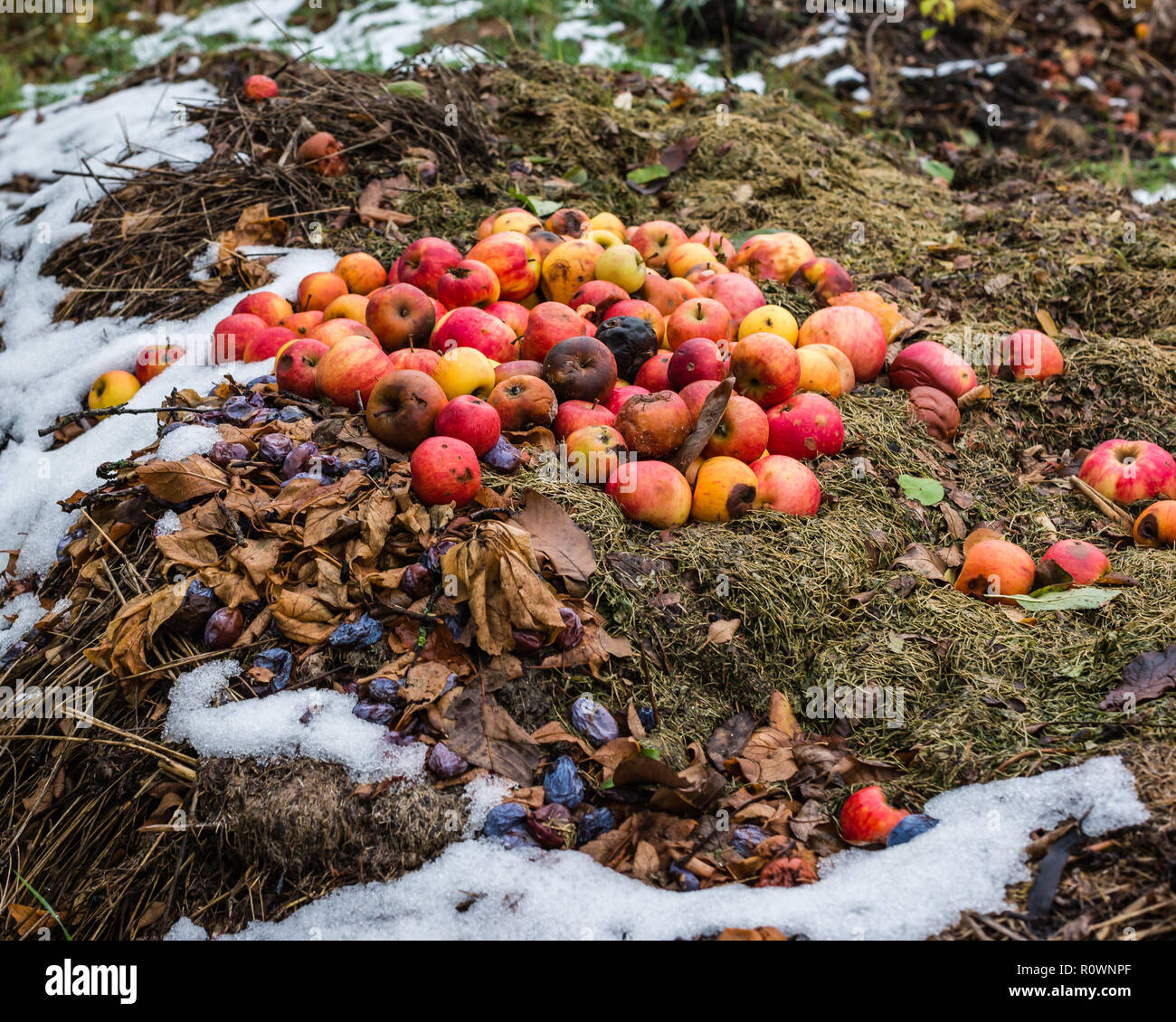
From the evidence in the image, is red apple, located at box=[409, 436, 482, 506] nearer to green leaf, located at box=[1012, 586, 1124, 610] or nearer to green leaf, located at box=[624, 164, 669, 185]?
green leaf, located at box=[1012, 586, 1124, 610]

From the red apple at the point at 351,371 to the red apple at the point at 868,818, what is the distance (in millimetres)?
2217

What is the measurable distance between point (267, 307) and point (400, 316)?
856 mm

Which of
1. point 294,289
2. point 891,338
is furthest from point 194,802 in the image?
point 891,338

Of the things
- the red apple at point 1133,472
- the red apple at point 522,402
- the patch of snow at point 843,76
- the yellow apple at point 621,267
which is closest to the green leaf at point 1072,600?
the red apple at point 1133,472

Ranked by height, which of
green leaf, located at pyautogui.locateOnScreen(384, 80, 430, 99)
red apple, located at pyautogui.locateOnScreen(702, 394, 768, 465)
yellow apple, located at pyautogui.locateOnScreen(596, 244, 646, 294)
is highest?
green leaf, located at pyautogui.locateOnScreen(384, 80, 430, 99)

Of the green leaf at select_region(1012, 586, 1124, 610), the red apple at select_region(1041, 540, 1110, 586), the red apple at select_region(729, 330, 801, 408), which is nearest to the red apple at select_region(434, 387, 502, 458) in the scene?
the red apple at select_region(729, 330, 801, 408)

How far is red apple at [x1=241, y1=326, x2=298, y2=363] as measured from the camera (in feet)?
12.6

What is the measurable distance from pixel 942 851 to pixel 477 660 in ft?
4.61

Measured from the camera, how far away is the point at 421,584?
275 centimetres

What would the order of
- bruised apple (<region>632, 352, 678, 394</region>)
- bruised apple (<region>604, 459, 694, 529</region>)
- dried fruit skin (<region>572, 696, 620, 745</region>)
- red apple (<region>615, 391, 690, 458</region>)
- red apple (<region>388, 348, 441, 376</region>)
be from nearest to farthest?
dried fruit skin (<region>572, 696, 620, 745</region>)
bruised apple (<region>604, 459, 694, 529</region>)
red apple (<region>615, 391, 690, 458</region>)
red apple (<region>388, 348, 441, 376</region>)
bruised apple (<region>632, 352, 678, 394</region>)

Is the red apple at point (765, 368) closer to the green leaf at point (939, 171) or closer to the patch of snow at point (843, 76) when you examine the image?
the green leaf at point (939, 171)

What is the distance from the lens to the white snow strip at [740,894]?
2.15m

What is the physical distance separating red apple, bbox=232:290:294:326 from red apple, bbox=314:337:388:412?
0.86 meters
